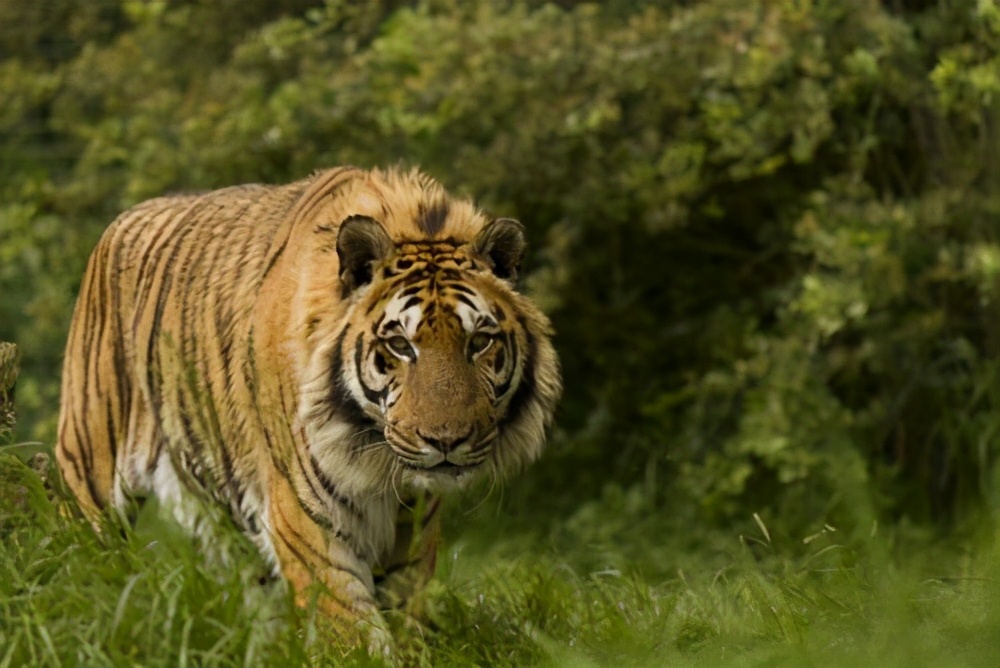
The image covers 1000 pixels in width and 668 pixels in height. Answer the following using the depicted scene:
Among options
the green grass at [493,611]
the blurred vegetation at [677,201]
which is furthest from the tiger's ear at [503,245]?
the blurred vegetation at [677,201]

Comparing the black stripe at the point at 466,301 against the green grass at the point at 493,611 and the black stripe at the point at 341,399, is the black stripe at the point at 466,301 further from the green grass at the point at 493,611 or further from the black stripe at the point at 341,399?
the green grass at the point at 493,611

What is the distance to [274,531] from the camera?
4.39 m

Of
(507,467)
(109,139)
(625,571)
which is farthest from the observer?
(109,139)

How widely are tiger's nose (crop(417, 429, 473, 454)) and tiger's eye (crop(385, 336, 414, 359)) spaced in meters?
0.22

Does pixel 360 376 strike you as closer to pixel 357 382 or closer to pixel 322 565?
pixel 357 382

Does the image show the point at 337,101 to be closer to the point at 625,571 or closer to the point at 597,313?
the point at 597,313

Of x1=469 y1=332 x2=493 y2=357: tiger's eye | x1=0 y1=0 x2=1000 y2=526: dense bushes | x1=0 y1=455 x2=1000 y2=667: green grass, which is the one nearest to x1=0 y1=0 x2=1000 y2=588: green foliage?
x1=0 y1=0 x2=1000 y2=526: dense bushes

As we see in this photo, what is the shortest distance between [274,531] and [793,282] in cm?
408

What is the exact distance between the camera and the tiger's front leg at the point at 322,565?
13.4 ft

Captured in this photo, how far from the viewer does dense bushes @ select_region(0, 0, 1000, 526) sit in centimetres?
740

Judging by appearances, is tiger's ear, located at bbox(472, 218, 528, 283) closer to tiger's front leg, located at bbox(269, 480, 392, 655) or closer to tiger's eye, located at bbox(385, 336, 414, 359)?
tiger's eye, located at bbox(385, 336, 414, 359)

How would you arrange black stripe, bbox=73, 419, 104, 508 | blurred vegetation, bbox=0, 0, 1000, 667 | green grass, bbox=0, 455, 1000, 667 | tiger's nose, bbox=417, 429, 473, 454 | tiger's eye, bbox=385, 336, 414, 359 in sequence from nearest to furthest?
green grass, bbox=0, 455, 1000, 667
tiger's nose, bbox=417, 429, 473, 454
tiger's eye, bbox=385, 336, 414, 359
black stripe, bbox=73, 419, 104, 508
blurred vegetation, bbox=0, 0, 1000, 667

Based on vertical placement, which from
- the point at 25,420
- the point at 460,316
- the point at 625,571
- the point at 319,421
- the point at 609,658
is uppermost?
the point at 460,316

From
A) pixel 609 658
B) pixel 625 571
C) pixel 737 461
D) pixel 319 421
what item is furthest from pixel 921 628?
pixel 737 461
